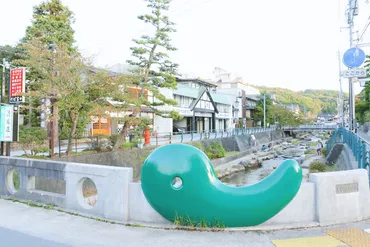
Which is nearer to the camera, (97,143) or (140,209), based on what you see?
(140,209)

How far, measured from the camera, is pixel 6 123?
10.8m

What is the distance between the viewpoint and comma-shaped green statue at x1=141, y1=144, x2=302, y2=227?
5.48 metres

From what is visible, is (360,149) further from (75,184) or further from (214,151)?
(214,151)

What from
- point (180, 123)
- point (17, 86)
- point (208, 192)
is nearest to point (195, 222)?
point (208, 192)

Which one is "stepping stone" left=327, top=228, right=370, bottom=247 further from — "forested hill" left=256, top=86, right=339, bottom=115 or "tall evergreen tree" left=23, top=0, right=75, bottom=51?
"forested hill" left=256, top=86, right=339, bottom=115

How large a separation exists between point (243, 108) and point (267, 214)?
63851mm

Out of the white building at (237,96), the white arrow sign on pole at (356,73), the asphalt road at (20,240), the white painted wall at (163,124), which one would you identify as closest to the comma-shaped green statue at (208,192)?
the asphalt road at (20,240)

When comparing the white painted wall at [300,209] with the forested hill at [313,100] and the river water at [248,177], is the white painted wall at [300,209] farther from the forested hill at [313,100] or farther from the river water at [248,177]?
the forested hill at [313,100]

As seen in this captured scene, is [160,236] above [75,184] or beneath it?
beneath

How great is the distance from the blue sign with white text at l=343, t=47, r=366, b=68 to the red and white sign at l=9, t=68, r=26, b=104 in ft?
45.8

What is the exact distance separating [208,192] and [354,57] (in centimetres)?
988

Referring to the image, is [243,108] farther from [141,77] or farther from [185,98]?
[141,77]

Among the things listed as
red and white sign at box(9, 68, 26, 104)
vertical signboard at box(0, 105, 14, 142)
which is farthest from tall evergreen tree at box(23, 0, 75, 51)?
vertical signboard at box(0, 105, 14, 142)

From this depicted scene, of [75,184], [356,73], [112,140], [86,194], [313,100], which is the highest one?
[313,100]
